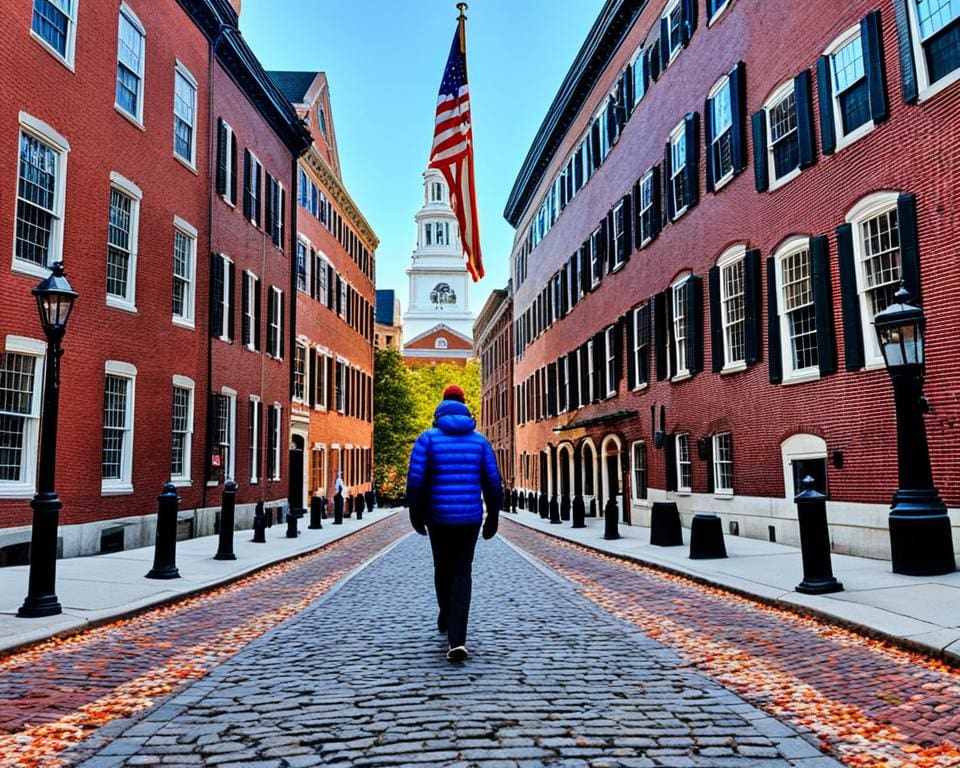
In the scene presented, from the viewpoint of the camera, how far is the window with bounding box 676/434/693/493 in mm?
20734

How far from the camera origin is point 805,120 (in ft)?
49.3

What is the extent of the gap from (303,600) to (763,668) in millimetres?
5735

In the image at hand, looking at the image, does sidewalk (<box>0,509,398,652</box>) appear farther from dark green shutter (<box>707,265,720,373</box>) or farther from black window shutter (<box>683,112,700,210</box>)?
black window shutter (<box>683,112,700,210</box>)

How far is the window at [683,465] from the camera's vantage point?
68.0ft

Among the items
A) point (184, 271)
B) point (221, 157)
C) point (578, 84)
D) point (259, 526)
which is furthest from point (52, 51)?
point (578, 84)


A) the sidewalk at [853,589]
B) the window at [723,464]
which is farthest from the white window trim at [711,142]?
the sidewalk at [853,589]

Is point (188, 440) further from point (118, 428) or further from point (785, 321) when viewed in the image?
point (785, 321)

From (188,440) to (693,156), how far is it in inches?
524

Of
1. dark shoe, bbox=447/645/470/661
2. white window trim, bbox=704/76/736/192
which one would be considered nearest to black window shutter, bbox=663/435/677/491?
white window trim, bbox=704/76/736/192

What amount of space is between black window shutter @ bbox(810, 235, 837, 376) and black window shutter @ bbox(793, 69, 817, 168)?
1483 mm

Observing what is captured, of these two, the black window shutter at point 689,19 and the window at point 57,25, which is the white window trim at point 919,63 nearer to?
the black window shutter at point 689,19

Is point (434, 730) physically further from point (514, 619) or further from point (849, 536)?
point (849, 536)

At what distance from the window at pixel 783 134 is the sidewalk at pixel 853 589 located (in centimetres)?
678

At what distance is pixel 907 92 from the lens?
12234 mm
